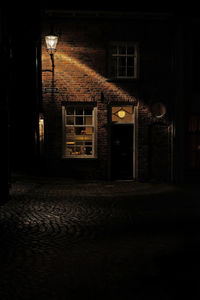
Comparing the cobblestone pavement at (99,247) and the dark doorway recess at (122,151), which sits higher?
the dark doorway recess at (122,151)

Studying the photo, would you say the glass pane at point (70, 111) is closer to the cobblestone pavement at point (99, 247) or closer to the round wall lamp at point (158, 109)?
the round wall lamp at point (158, 109)

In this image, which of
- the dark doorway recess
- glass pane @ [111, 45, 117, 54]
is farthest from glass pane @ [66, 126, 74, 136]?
glass pane @ [111, 45, 117, 54]

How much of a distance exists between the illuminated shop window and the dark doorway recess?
2.85 ft

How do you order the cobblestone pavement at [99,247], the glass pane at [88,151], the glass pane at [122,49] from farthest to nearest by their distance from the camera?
the glass pane at [88,151]
the glass pane at [122,49]
the cobblestone pavement at [99,247]

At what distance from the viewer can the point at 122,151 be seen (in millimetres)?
15523

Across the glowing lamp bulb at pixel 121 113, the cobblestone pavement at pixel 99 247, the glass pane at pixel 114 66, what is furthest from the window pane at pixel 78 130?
the cobblestone pavement at pixel 99 247

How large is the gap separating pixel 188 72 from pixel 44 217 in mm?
9698

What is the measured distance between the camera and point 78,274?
481cm

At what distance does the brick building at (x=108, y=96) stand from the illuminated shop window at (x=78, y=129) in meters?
0.04

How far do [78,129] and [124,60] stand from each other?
3.40m

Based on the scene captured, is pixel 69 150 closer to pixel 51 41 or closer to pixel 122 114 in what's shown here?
pixel 122 114

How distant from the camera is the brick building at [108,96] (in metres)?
15.0

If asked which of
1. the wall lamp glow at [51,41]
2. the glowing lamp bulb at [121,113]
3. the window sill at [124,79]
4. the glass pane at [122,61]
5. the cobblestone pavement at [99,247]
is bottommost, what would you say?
the cobblestone pavement at [99,247]

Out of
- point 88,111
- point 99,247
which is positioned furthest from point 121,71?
point 99,247
